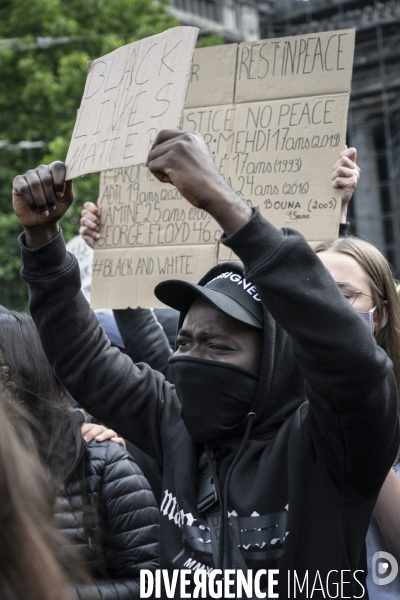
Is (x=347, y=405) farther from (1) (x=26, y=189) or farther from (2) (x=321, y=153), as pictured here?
(2) (x=321, y=153)

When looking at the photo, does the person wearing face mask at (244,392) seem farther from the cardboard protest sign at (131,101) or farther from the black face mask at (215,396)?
the cardboard protest sign at (131,101)

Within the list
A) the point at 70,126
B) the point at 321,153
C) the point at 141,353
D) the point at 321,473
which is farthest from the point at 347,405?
the point at 70,126

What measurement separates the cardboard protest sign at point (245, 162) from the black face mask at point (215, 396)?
99 centimetres

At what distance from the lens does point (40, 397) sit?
2830 mm

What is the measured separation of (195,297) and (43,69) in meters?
14.0

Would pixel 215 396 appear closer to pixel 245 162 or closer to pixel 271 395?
pixel 271 395

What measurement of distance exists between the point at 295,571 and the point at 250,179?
1632 millimetres

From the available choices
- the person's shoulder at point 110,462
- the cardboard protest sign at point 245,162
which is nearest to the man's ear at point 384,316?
the cardboard protest sign at point 245,162

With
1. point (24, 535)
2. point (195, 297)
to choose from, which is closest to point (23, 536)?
point (24, 535)

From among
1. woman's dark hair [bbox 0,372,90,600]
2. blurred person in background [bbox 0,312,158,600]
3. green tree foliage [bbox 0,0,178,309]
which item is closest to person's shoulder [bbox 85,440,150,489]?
blurred person in background [bbox 0,312,158,600]

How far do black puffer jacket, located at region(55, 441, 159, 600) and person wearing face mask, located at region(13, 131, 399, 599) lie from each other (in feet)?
1.34

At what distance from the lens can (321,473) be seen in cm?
199

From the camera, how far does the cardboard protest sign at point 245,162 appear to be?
3.00m

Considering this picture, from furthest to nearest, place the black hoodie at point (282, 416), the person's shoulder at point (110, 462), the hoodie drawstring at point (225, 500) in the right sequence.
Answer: the person's shoulder at point (110, 462)
the hoodie drawstring at point (225, 500)
the black hoodie at point (282, 416)
